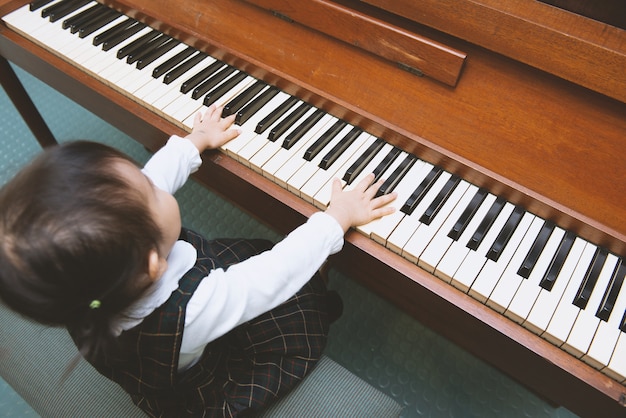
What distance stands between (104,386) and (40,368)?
0.47 feet

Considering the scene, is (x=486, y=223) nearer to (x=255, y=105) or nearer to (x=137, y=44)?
(x=255, y=105)

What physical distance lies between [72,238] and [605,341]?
0.95m

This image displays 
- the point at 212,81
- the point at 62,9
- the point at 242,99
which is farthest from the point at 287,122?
the point at 62,9

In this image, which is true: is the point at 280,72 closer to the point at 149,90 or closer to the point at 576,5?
the point at 149,90

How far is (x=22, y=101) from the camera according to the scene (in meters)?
1.81

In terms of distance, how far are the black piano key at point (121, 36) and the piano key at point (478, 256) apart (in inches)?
46.6

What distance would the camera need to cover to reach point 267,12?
1155 mm

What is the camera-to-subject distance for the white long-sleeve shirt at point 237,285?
32.9 inches

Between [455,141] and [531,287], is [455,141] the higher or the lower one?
the higher one

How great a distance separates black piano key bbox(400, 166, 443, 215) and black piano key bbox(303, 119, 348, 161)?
26 cm

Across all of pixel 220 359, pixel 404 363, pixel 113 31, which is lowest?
pixel 404 363

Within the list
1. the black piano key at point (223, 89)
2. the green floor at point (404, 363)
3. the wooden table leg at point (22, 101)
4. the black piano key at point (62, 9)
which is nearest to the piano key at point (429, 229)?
the black piano key at point (223, 89)

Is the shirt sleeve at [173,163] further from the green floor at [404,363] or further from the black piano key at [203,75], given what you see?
the green floor at [404,363]

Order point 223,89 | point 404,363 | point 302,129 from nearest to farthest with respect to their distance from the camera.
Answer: point 302,129
point 223,89
point 404,363
